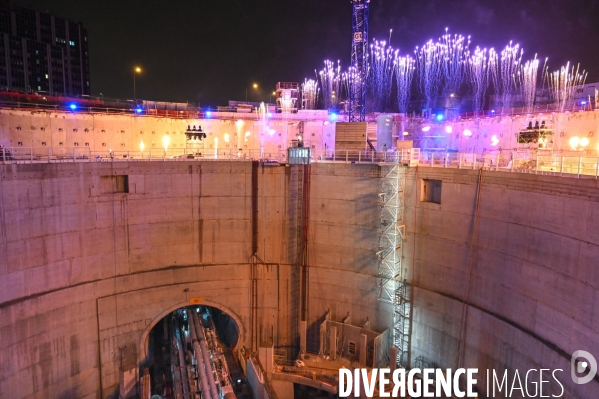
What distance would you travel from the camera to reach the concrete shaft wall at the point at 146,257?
1755cm

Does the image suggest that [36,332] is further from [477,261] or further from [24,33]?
[24,33]

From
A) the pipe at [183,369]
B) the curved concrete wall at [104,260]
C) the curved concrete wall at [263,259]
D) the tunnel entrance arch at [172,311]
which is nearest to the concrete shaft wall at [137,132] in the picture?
the curved concrete wall at [104,260]

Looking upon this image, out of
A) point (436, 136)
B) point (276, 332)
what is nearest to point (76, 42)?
point (436, 136)

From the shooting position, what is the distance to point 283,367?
20.9 meters

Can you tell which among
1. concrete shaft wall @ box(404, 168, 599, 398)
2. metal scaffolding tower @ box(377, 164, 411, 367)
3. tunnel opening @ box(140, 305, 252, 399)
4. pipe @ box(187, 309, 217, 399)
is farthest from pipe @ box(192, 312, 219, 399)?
concrete shaft wall @ box(404, 168, 599, 398)

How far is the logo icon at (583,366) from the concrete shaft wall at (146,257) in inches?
367

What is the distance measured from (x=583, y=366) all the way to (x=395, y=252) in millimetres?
9191

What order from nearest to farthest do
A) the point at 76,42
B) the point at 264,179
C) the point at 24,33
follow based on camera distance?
the point at 264,179, the point at 24,33, the point at 76,42

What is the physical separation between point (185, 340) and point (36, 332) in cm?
721

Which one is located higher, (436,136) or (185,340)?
(436,136)

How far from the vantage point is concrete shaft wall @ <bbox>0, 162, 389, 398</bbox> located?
17.5 meters

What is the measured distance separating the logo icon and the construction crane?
82.5 feet

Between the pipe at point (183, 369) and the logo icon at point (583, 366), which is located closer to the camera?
the logo icon at point (583, 366)

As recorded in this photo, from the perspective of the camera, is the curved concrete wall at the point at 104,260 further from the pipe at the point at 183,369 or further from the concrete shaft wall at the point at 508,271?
the concrete shaft wall at the point at 508,271
